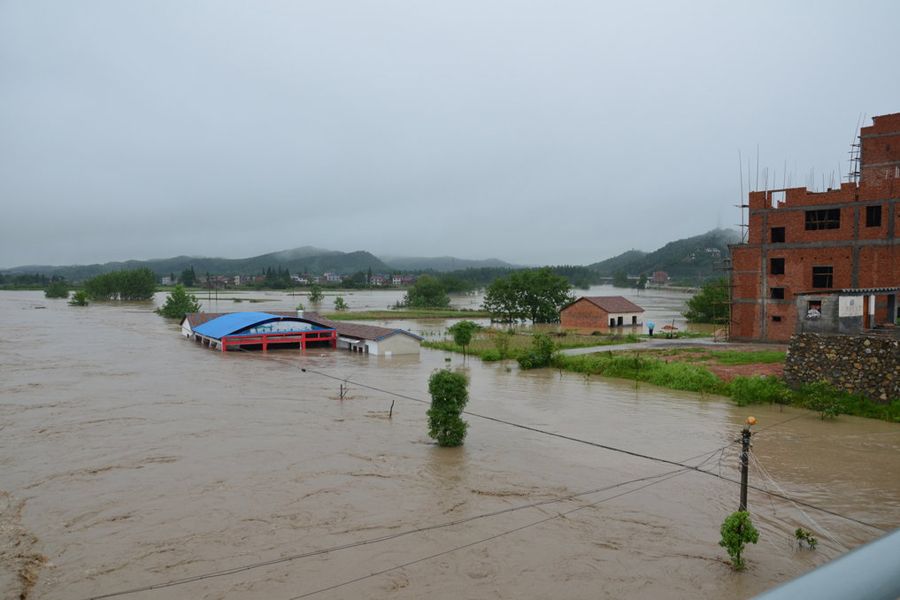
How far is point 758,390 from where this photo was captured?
73.1 feet

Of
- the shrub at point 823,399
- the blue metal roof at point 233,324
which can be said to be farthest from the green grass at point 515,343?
the shrub at point 823,399

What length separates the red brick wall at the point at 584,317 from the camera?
50094 millimetres

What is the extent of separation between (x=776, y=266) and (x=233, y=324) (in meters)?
32.5

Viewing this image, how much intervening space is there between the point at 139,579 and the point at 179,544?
1.18 meters

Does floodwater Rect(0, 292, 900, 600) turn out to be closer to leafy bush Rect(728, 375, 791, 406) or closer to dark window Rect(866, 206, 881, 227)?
leafy bush Rect(728, 375, 791, 406)

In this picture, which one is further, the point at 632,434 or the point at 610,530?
the point at 632,434

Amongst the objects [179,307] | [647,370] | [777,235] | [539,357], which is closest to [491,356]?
[539,357]

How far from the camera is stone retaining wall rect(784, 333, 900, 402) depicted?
19625 millimetres

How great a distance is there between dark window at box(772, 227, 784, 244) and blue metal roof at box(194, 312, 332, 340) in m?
27.4

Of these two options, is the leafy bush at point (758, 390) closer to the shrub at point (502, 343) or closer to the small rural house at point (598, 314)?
the shrub at point (502, 343)

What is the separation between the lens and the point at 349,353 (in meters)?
37.8

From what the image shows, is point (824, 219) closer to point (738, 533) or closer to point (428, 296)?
point (738, 533)

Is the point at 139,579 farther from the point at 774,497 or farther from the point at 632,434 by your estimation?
the point at 632,434

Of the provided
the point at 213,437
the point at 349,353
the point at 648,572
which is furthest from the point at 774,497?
the point at 349,353
